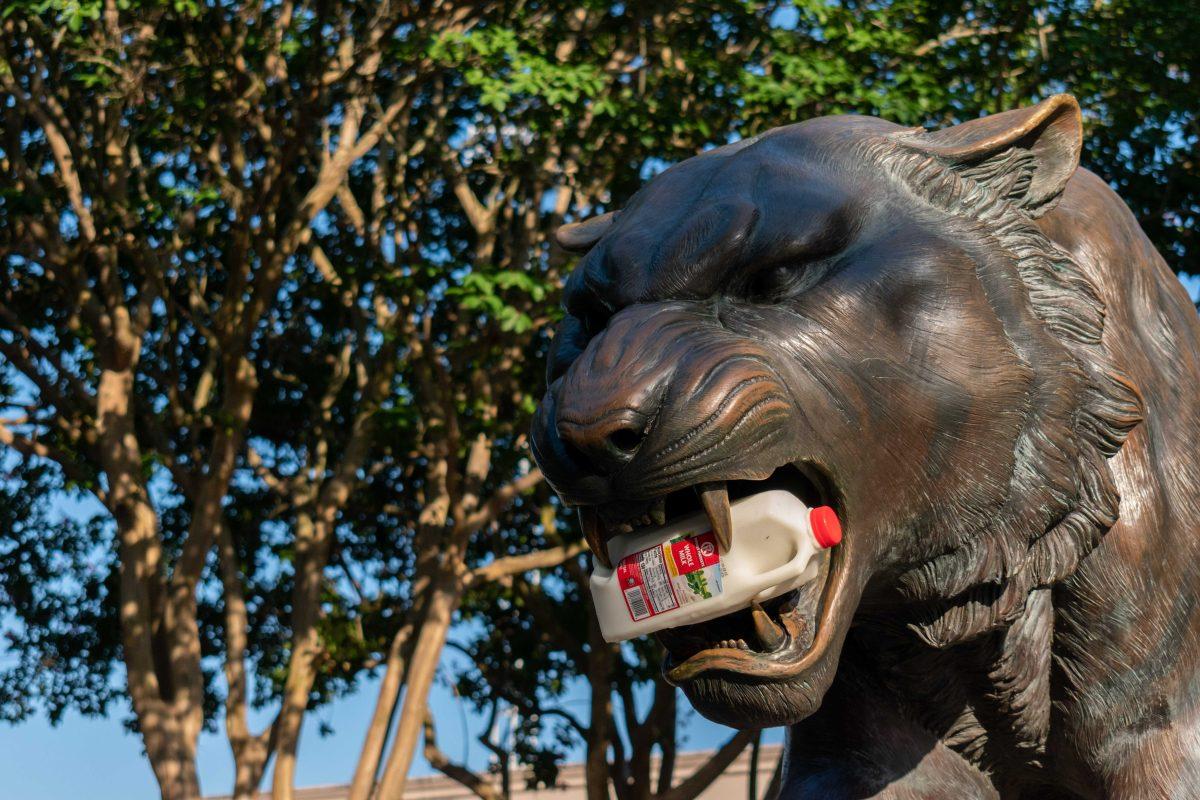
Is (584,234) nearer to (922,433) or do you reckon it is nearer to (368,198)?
(922,433)

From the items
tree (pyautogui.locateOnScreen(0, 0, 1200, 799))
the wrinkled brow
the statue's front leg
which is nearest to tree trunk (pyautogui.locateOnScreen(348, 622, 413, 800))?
tree (pyautogui.locateOnScreen(0, 0, 1200, 799))

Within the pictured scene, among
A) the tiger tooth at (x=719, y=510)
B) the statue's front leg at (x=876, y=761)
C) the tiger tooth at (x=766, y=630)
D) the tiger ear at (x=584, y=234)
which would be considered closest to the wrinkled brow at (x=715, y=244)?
the tiger ear at (x=584, y=234)

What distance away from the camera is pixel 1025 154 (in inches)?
87.7

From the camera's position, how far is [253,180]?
10.6 m

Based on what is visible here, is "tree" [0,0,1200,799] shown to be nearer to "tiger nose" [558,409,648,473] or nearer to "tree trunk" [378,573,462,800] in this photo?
"tree trunk" [378,573,462,800]

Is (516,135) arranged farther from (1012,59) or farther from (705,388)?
(705,388)

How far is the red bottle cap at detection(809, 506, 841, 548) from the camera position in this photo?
6.10ft

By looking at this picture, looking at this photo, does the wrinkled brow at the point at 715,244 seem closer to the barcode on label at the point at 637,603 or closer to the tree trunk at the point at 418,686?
the barcode on label at the point at 637,603

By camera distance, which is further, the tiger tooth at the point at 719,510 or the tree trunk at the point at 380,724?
the tree trunk at the point at 380,724

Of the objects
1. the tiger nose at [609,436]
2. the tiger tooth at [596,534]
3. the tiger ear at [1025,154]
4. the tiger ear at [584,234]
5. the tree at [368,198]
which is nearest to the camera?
the tiger nose at [609,436]

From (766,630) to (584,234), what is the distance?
78 centimetres

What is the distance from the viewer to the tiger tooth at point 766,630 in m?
1.84

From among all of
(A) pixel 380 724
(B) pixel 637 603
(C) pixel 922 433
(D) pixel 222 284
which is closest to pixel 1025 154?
(C) pixel 922 433

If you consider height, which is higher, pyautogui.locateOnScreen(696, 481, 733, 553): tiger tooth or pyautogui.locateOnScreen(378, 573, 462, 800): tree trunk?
pyautogui.locateOnScreen(378, 573, 462, 800): tree trunk
